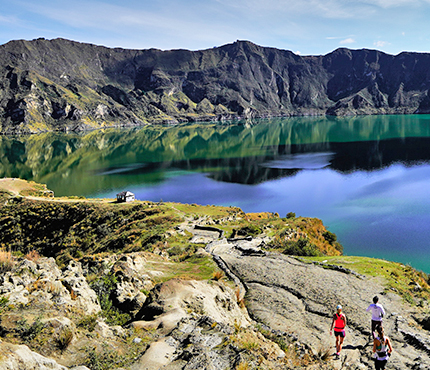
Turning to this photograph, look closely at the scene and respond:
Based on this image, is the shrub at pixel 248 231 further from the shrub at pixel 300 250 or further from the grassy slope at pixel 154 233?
the shrub at pixel 300 250

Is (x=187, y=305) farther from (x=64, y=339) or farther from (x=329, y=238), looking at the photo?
(x=329, y=238)

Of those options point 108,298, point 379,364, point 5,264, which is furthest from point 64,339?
point 379,364

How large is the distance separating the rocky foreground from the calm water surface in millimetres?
23460

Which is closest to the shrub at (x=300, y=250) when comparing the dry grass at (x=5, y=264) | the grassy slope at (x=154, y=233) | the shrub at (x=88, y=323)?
the grassy slope at (x=154, y=233)

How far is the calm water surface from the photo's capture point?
5175 centimetres

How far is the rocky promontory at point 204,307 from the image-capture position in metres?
11.0

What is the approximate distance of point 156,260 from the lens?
26.0 m

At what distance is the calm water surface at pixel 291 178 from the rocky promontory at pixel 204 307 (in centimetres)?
1996

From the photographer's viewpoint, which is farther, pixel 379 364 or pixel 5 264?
pixel 5 264

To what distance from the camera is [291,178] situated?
94.8 meters

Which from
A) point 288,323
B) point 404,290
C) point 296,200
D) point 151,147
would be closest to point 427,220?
point 296,200

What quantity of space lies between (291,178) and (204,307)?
82133 mm

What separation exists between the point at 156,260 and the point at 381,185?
71771 mm

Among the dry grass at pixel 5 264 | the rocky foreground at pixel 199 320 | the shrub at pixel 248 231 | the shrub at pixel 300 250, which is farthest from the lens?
the shrub at pixel 248 231
